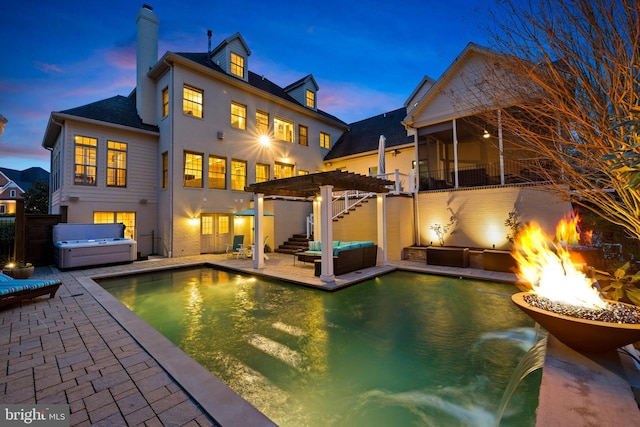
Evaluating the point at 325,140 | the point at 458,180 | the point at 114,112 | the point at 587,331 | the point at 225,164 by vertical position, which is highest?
the point at 325,140

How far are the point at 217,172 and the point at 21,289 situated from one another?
9680 millimetres

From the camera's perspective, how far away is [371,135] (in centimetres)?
1831

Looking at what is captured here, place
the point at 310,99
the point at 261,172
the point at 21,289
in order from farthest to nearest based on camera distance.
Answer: the point at 310,99, the point at 261,172, the point at 21,289

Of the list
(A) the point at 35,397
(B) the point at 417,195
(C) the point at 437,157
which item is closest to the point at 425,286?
(B) the point at 417,195

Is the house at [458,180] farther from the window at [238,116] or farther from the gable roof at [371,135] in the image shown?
the window at [238,116]

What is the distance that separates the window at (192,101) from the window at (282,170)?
5.16 meters

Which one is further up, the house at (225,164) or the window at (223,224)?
the house at (225,164)

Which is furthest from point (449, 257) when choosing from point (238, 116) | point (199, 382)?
point (238, 116)

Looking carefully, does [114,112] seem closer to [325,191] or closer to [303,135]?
[303,135]

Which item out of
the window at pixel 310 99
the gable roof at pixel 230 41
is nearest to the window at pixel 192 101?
the gable roof at pixel 230 41

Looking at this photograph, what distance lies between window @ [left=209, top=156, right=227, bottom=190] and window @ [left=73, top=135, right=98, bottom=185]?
4.80m

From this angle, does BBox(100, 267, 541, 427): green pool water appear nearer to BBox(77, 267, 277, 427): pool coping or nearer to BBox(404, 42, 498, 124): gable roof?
BBox(77, 267, 277, 427): pool coping

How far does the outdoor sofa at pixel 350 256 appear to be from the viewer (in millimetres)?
8672

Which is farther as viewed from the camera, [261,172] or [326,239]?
[261,172]
